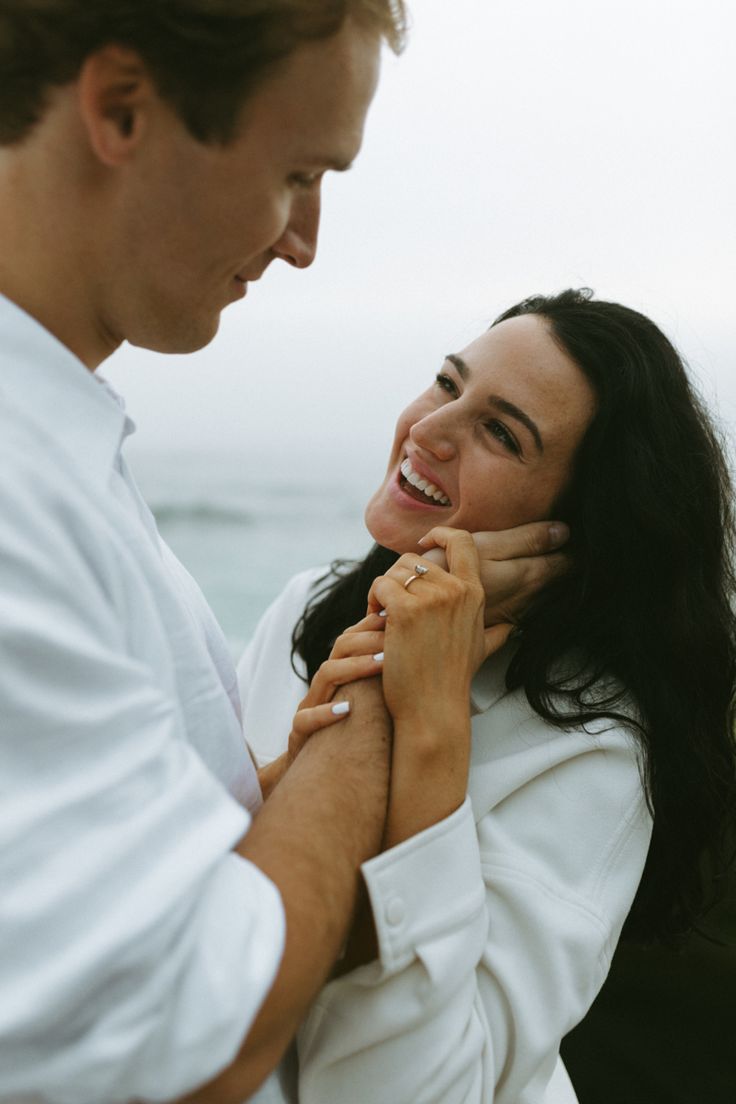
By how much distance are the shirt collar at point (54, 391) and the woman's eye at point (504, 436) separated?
0.91 m

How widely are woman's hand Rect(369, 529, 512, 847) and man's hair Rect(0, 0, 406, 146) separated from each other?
656 mm

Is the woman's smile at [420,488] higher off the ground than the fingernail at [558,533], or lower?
higher

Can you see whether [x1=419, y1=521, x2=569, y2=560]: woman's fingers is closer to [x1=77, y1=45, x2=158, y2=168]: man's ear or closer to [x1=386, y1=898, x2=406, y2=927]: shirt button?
[x1=386, y1=898, x2=406, y2=927]: shirt button

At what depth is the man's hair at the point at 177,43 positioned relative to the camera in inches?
34.4

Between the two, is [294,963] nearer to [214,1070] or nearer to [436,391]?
[214,1070]

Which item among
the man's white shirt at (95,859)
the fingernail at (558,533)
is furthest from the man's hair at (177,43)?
the fingernail at (558,533)

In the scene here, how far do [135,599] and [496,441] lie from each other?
97cm

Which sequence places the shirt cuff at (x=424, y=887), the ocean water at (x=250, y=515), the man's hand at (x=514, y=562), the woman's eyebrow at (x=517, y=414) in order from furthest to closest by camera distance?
the ocean water at (x=250, y=515) → the woman's eyebrow at (x=517, y=414) → the man's hand at (x=514, y=562) → the shirt cuff at (x=424, y=887)

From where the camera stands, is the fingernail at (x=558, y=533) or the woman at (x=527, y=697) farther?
the fingernail at (x=558, y=533)

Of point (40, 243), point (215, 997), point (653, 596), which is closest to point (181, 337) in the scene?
point (40, 243)

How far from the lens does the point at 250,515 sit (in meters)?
11.9

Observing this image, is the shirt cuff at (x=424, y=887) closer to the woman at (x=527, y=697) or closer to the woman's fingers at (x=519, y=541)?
the woman at (x=527, y=697)

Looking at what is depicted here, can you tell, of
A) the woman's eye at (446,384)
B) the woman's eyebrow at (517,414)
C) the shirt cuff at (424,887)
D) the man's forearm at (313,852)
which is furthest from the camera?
the woman's eye at (446,384)

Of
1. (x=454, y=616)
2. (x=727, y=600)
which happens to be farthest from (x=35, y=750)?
(x=727, y=600)
